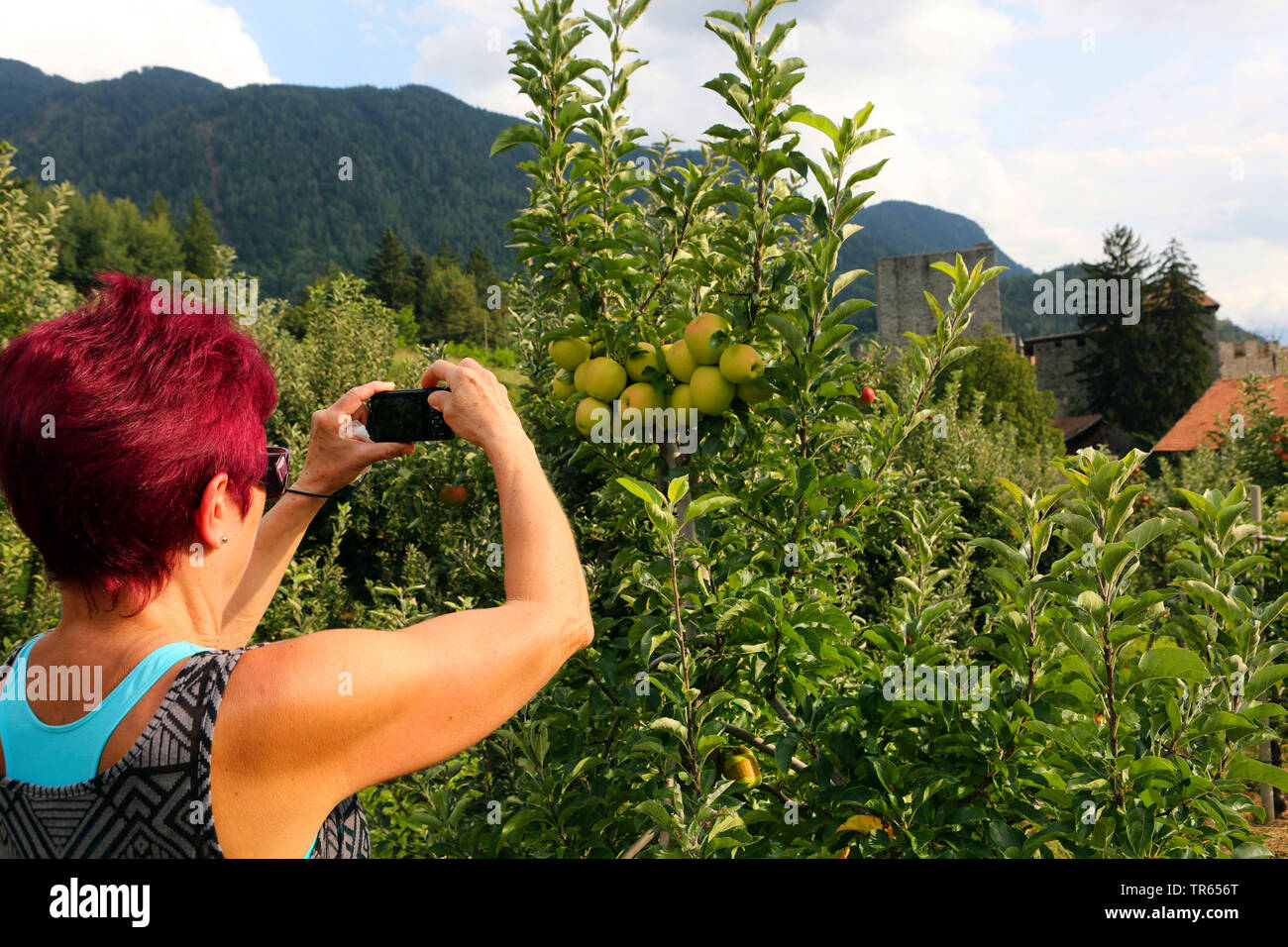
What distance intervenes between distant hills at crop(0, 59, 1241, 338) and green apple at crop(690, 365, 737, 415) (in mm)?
63065

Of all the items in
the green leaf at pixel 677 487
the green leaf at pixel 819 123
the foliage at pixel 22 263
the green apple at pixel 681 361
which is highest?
the foliage at pixel 22 263

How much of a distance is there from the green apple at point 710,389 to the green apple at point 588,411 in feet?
0.71

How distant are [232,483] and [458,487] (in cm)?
197

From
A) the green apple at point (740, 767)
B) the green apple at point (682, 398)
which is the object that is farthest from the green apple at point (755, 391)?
the green apple at point (740, 767)

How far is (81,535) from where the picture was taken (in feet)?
2.94

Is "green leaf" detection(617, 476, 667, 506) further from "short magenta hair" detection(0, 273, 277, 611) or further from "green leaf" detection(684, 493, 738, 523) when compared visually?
"short magenta hair" detection(0, 273, 277, 611)

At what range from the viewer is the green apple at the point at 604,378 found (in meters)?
1.76

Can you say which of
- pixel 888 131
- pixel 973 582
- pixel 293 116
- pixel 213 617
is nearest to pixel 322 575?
pixel 213 617

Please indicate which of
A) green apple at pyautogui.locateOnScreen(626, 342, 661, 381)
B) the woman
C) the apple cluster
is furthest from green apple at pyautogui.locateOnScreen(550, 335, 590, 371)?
the woman

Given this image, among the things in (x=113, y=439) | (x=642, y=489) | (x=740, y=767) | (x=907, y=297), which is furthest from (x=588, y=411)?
(x=907, y=297)

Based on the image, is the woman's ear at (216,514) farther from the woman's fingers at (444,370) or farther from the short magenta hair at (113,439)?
the woman's fingers at (444,370)

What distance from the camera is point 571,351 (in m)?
1.85

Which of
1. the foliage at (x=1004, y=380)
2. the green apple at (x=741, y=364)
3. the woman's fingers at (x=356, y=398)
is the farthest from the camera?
the foliage at (x=1004, y=380)

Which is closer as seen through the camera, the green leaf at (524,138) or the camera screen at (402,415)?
the camera screen at (402,415)
